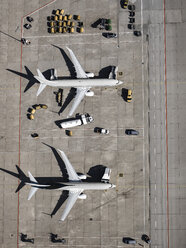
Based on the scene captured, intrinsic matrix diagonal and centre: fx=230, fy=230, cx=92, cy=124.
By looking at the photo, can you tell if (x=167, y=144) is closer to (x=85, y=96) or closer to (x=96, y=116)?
(x=96, y=116)

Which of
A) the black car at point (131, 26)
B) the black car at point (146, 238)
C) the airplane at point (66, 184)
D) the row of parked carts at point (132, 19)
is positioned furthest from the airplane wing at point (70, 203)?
the black car at point (131, 26)

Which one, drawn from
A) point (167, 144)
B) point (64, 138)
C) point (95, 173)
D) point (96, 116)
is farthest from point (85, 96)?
point (167, 144)

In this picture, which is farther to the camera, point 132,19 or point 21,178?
point 132,19

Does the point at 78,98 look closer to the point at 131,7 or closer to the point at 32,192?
the point at 32,192

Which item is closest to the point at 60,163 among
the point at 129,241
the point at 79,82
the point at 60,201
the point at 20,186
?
the point at 60,201

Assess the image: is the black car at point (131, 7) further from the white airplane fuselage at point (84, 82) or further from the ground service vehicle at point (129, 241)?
the ground service vehicle at point (129, 241)

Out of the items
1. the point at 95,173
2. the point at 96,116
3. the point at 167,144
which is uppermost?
the point at 96,116
